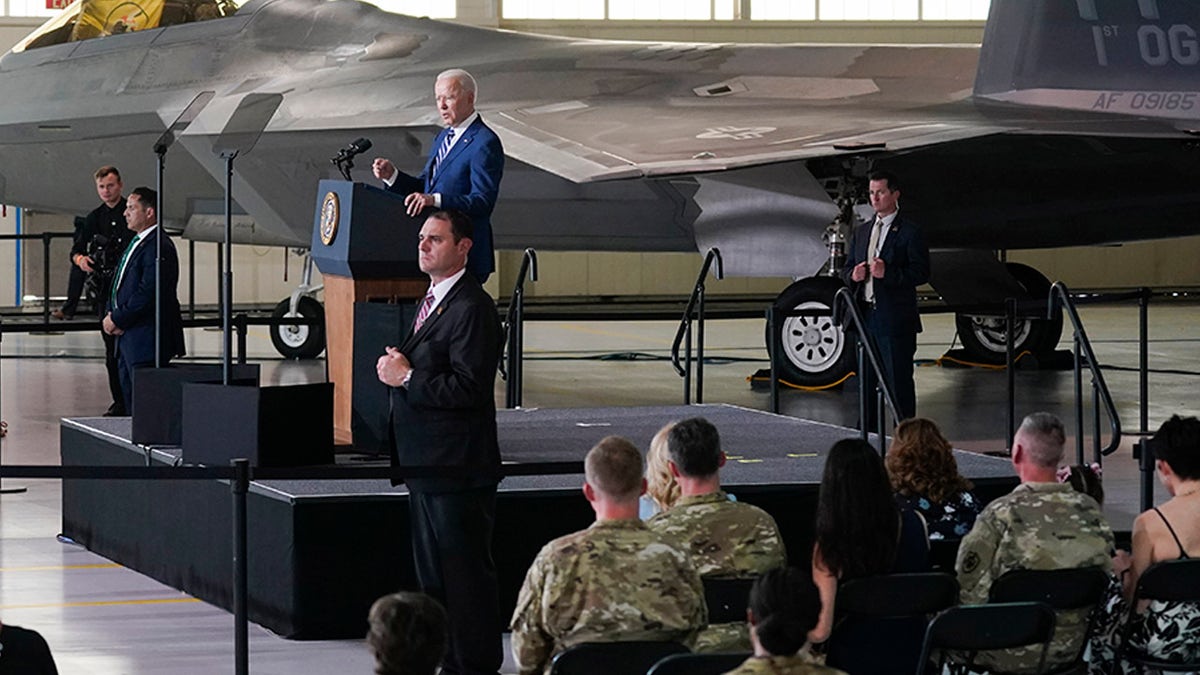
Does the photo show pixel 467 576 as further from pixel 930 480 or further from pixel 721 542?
pixel 930 480

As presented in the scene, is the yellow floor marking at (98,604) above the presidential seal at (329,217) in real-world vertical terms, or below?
below

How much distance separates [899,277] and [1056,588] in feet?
19.3

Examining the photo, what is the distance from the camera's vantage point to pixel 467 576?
21.1 feet

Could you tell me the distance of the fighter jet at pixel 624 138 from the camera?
1418 centimetres

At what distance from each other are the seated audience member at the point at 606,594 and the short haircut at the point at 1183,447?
1.78 m

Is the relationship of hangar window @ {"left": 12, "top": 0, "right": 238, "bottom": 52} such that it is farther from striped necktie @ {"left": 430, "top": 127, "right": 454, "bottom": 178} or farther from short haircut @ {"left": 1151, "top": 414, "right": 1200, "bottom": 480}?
short haircut @ {"left": 1151, "top": 414, "right": 1200, "bottom": 480}

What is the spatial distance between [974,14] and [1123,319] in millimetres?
5870

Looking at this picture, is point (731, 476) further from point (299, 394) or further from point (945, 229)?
point (945, 229)

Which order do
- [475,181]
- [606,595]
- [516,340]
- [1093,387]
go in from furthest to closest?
1. [516,340]
2. [1093,387]
3. [475,181]
4. [606,595]

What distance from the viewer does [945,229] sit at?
51.0 ft

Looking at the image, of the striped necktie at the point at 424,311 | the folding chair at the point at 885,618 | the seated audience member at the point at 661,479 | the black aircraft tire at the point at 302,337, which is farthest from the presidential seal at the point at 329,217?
the black aircraft tire at the point at 302,337

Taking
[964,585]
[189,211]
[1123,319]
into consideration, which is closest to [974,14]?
[1123,319]

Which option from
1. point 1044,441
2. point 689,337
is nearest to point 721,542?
point 1044,441

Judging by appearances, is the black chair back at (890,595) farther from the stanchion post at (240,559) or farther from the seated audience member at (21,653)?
the seated audience member at (21,653)
